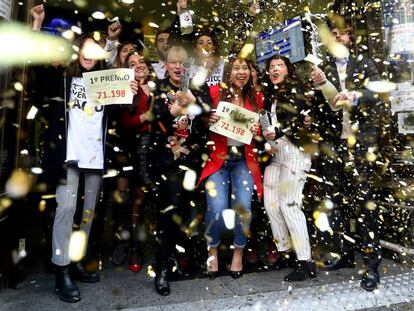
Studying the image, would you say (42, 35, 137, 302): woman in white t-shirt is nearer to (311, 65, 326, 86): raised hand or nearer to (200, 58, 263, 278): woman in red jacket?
(200, 58, 263, 278): woman in red jacket

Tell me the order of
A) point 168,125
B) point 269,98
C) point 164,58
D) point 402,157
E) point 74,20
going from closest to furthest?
point 168,125 → point 269,98 → point 164,58 → point 402,157 → point 74,20

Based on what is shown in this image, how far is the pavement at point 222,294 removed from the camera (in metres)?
2.92

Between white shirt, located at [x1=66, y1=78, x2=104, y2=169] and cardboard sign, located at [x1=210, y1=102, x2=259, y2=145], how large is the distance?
0.95 metres

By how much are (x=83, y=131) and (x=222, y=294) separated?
1730 mm

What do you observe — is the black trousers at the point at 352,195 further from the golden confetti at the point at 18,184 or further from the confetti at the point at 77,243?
the golden confetti at the point at 18,184

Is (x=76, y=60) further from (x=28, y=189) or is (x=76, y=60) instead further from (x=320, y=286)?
(x=320, y=286)

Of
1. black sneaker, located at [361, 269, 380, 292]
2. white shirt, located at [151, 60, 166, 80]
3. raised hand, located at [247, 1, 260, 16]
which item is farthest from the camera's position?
raised hand, located at [247, 1, 260, 16]

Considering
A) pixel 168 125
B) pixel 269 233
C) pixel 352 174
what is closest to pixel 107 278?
pixel 168 125

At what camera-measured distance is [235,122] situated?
132 inches

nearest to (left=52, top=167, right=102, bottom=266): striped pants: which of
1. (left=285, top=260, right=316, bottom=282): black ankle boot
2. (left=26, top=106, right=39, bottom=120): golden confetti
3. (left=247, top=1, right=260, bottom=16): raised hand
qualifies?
(left=26, top=106, right=39, bottom=120): golden confetti

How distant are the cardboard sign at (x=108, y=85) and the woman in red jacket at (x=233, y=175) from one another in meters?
0.82

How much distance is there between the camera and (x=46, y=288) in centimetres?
317

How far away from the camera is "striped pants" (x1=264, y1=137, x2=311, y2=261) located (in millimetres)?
3525

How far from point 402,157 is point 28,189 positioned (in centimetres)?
388
